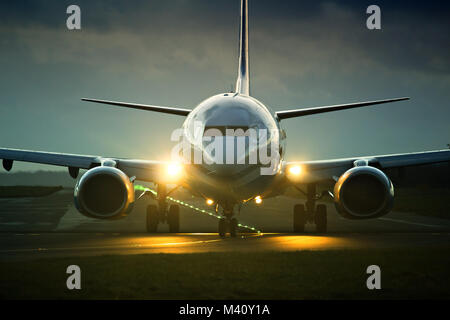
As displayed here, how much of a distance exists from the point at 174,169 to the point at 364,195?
16.0 ft

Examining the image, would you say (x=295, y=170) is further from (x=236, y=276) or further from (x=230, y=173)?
(x=236, y=276)

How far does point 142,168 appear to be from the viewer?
16297mm

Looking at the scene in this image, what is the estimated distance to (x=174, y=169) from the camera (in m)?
14.9

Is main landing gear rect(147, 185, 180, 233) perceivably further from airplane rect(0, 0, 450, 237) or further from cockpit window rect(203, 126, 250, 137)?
cockpit window rect(203, 126, 250, 137)

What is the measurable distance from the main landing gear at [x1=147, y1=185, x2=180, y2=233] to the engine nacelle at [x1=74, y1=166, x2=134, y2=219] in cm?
372

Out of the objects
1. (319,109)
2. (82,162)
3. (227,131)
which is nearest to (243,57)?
(319,109)

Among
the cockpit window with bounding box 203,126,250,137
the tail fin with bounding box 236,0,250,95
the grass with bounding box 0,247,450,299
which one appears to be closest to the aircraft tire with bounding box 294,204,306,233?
the tail fin with bounding box 236,0,250,95

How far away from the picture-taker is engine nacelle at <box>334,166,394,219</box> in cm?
A: 1330

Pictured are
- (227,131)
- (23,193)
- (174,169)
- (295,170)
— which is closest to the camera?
(227,131)

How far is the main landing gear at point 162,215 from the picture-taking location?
1736 centimetres

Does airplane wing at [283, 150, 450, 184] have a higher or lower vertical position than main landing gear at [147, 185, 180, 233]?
higher

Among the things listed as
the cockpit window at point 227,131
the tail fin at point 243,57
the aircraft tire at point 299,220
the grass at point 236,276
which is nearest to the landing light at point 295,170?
the aircraft tire at point 299,220

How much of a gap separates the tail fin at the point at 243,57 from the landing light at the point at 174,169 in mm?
5820
